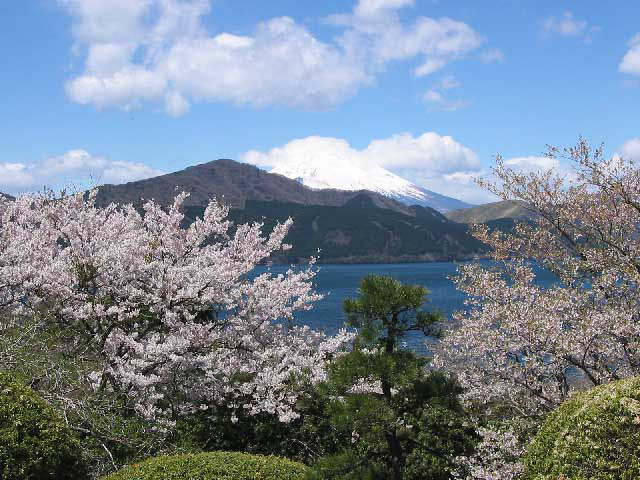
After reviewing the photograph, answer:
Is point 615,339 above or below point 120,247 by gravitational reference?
below

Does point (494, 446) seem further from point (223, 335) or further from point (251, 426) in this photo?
point (223, 335)

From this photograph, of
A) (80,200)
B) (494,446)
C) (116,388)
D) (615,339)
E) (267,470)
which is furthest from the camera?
(80,200)

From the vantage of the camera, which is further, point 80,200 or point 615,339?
point 80,200

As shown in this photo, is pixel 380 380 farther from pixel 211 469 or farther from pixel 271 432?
pixel 271 432

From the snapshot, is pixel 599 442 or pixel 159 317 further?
pixel 159 317

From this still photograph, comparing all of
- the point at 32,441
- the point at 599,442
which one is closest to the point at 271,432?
the point at 32,441

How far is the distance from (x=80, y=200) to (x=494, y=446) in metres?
12.1

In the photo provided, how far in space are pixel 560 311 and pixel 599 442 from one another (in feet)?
18.7

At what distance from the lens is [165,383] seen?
11.6 m

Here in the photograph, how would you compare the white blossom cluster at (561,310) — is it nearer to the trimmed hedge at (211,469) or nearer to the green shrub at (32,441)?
the trimmed hedge at (211,469)

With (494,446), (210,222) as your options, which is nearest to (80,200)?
(210,222)

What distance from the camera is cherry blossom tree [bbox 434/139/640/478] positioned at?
33.0 ft

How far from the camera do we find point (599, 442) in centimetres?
580

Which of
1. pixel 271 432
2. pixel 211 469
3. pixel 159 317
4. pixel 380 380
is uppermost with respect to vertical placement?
pixel 159 317
